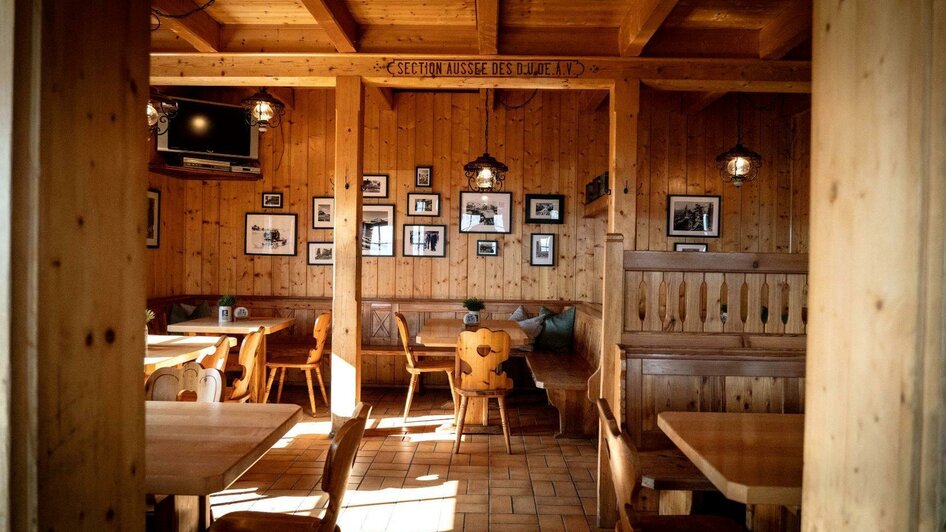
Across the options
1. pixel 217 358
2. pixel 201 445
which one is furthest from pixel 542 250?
pixel 201 445

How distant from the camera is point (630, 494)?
5.58 ft

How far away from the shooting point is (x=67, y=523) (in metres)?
0.86

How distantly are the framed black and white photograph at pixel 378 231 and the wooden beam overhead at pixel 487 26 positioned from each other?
285cm

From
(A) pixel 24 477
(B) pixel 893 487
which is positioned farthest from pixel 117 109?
(B) pixel 893 487

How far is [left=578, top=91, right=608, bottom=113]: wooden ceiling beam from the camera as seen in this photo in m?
5.93

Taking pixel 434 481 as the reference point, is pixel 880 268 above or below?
above

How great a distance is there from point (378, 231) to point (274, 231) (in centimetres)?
130

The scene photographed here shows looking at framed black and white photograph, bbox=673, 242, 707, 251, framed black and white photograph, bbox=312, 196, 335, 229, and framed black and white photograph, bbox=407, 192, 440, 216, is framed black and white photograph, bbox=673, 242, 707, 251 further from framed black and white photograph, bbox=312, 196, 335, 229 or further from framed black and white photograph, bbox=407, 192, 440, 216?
framed black and white photograph, bbox=312, 196, 335, 229

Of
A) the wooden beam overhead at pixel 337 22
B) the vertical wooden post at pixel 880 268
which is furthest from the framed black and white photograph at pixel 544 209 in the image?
the vertical wooden post at pixel 880 268

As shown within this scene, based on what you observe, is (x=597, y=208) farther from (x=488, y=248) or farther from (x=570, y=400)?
(x=570, y=400)

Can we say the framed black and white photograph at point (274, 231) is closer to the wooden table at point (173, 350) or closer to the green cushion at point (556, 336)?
the wooden table at point (173, 350)

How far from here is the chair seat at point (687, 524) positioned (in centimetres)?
202

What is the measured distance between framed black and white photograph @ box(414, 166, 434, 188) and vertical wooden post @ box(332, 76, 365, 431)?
7.31 ft

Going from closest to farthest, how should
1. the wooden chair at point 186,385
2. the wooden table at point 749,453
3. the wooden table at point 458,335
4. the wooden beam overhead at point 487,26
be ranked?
the wooden table at point 749,453, the wooden chair at point 186,385, the wooden beam overhead at point 487,26, the wooden table at point 458,335
